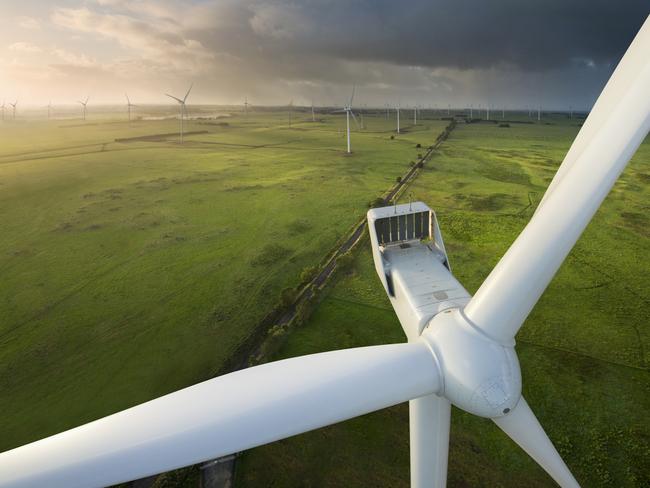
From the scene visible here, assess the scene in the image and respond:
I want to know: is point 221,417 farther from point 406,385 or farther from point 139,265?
point 139,265

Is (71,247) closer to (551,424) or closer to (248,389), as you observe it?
(248,389)

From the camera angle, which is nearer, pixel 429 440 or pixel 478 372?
pixel 478 372

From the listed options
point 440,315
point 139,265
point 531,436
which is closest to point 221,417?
point 440,315

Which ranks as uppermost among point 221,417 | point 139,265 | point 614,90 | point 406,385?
point 614,90

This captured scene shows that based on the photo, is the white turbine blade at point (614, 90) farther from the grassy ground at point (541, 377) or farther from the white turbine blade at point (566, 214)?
the grassy ground at point (541, 377)

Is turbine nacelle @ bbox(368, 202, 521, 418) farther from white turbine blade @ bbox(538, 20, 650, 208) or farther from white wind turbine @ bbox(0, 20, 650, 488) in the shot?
white turbine blade @ bbox(538, 20, 650, 208)

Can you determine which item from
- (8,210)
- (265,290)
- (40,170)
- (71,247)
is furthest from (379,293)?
(40,170)

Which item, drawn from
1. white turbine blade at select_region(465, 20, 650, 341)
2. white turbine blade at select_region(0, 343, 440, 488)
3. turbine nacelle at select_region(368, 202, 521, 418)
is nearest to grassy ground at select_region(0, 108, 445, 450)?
turbine nacelle at select_region(368, 202, 521, 418)

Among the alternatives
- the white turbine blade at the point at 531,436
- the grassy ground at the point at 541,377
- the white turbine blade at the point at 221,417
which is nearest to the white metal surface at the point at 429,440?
the white turbine blade at the point at 531,436
